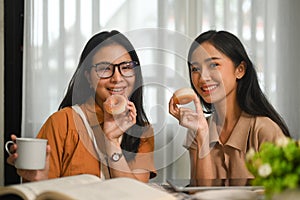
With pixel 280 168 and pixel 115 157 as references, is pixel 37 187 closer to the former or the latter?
pixel 280 168

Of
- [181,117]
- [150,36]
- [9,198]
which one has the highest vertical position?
[150,36]

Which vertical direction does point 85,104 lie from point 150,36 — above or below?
below

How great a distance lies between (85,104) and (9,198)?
2.36ft

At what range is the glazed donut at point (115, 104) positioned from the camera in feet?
6.56

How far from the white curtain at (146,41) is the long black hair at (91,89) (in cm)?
12

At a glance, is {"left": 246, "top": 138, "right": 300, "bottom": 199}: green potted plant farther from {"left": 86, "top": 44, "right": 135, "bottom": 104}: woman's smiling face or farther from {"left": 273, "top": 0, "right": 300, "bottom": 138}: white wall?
{"left": 273, "top": 0, "right": 300, "bottom": 138}: white wall

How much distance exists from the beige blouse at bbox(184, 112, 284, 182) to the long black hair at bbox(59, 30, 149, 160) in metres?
0.20

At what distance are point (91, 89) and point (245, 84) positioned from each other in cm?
56

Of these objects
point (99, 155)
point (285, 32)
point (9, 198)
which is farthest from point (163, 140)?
point (9, 198)

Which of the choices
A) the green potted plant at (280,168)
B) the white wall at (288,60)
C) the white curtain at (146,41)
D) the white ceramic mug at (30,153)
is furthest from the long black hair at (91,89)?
the green potted plant at (280,168)

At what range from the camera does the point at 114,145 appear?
1969mm

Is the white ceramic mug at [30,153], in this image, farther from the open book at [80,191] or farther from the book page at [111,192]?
the book page at [111,192]

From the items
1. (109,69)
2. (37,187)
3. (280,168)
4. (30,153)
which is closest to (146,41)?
(109,69)

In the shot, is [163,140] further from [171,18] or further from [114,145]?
[171,18]
